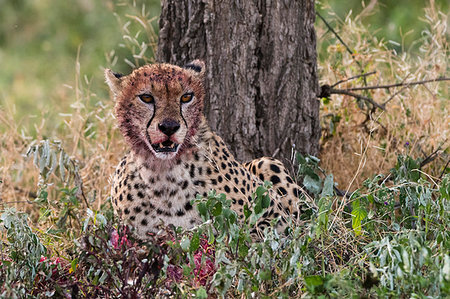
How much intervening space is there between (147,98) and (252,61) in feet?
3.06

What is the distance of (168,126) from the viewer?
2.93m

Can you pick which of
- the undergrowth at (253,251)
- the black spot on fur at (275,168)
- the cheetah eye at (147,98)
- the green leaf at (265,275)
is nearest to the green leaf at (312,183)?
the undergrowth at (253,251)

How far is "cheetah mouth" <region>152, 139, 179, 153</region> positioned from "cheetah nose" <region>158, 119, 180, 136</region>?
0.17 feet

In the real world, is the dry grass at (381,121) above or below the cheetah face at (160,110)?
below

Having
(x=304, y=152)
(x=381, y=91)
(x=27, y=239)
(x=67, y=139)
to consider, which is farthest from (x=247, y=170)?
(x=67, y=139)

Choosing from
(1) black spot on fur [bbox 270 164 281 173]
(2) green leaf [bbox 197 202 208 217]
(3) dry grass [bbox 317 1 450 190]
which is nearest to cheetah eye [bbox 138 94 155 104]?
(2) green leaf [bbox 197 202 208 217]

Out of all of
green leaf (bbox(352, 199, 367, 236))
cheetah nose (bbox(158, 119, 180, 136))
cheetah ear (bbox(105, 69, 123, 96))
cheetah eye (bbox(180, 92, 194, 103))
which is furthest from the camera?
cheetah ear (bbox(105, 69, 123, 96))

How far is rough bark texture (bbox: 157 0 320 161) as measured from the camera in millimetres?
3775

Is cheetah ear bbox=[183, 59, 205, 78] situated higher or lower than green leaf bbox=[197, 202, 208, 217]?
higher

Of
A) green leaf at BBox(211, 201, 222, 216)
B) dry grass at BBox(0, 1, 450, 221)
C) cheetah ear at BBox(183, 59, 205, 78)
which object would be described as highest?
cheetah ear at BBox(183, 59, 205, 78)

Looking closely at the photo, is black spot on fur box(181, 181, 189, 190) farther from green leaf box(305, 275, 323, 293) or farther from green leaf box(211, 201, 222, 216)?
green leaf box(305, 275, 323, 293)

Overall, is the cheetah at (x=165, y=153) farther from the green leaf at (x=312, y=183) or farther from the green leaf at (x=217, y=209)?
the green leaf at (x=217, y=209)

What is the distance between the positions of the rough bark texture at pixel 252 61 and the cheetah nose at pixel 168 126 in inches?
35.9

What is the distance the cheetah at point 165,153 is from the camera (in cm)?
300
